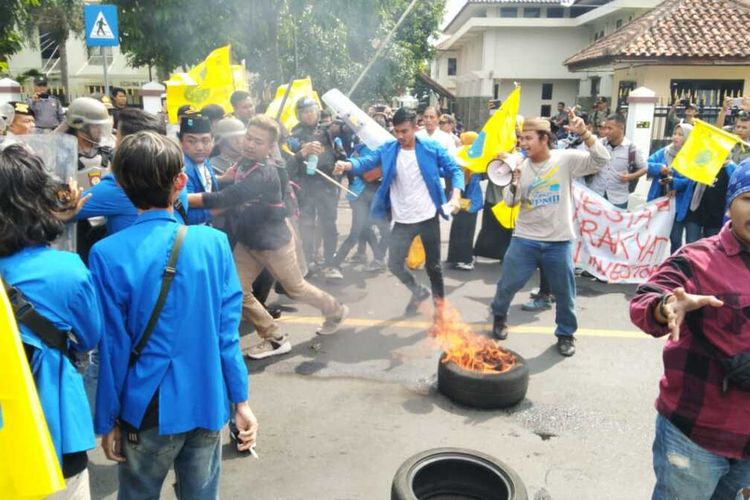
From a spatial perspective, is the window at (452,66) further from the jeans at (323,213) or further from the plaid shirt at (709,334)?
the plaid shirt at (709,334)

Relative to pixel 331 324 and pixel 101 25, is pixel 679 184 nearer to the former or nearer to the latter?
pixel 331 324

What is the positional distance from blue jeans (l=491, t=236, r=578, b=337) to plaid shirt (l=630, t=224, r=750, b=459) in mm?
2828

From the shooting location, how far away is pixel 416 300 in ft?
20.0

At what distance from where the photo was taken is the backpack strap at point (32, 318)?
1776 millimetres

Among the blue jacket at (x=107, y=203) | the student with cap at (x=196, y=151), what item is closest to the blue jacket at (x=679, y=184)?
the student with cap at (x=196, y=151)

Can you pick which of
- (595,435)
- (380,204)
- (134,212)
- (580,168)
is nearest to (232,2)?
(380,204)

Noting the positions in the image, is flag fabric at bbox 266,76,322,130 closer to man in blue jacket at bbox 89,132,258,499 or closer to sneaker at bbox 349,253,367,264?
sneaker at bbox 349,253,367,264

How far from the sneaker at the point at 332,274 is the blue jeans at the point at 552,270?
253 cm

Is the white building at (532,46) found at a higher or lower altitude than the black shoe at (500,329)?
higher

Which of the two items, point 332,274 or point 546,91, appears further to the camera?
point 546,91

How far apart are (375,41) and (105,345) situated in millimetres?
24061

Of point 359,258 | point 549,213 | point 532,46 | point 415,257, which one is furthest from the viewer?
point 532,46

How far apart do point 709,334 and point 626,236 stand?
5.44 metres

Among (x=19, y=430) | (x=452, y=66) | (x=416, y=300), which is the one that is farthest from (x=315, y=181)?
(x=452, y=66)
